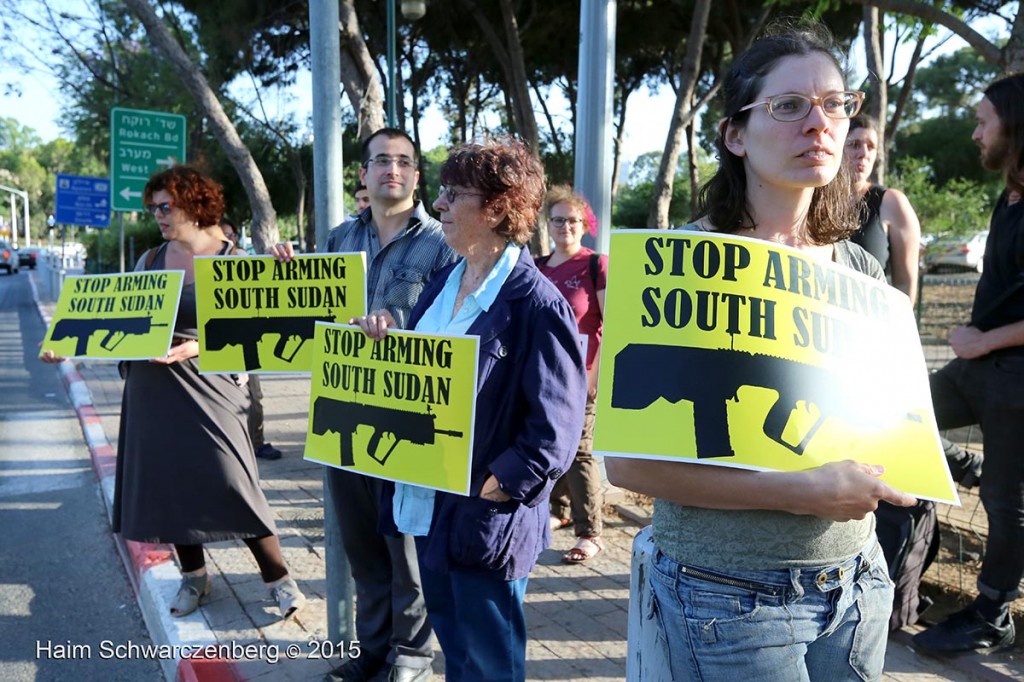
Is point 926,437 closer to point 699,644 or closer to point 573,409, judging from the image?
point 699,644

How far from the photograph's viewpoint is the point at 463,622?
231 centimetres

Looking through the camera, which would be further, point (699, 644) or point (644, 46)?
point (644, 46)

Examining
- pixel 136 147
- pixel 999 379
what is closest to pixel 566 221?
pixel 999 379

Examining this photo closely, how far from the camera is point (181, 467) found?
3.59 metres

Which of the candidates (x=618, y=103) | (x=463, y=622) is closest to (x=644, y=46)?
(x=618, y=103)

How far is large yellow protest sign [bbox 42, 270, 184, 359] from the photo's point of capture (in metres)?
3.52

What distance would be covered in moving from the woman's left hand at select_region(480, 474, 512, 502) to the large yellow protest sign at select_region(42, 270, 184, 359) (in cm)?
190

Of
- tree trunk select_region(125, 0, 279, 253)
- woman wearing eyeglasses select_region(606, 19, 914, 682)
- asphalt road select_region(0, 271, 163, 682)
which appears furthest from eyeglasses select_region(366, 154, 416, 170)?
tree trunk select_region(125, 0, 279, 253)

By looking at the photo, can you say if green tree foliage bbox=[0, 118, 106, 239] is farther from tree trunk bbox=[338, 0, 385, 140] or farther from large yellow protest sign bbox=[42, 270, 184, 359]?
large yellow protest sign bbox=[42, 270, 184, 359]

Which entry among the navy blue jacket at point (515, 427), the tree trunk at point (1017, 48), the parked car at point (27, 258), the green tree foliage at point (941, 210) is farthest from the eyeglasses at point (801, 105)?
the parked car at point (27, 258)

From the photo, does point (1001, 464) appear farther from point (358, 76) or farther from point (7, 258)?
point (7, 258)

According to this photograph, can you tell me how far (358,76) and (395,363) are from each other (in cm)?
823

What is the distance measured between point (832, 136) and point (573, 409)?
3.61 ft

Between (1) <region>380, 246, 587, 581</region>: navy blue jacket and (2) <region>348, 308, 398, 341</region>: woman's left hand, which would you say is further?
(2) <region>348, 308, 398, 341</region>: woman's left hand
